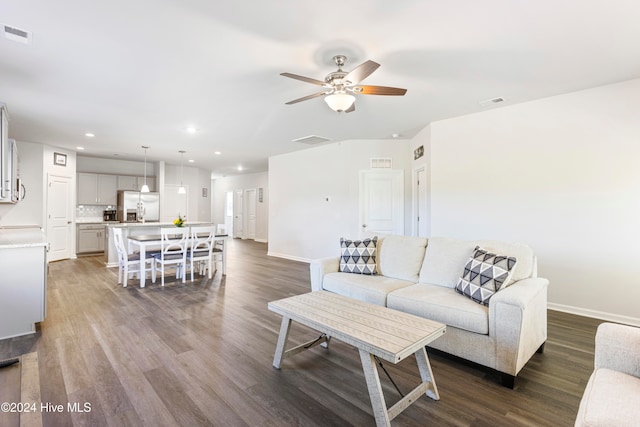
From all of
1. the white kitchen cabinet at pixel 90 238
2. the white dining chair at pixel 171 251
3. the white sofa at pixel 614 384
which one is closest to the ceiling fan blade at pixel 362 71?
the white sofa at pixel 614 384

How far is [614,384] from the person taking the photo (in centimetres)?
131

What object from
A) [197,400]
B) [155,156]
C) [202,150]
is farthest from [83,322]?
[155,156]

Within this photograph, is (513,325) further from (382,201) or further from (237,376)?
(382,201)

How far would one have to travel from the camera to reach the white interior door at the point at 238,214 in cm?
1220

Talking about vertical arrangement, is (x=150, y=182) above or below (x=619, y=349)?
above

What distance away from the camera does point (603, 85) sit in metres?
3.41

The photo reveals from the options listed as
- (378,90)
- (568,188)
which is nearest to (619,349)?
(378,90)

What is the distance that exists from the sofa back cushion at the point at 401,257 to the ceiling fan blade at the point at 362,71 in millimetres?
1808

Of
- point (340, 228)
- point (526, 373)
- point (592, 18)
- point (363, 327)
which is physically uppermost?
point (592, 18)

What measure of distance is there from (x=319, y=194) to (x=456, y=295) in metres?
4.52

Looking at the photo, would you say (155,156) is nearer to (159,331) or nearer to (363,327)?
(159,331)

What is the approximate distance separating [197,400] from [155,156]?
299 inches

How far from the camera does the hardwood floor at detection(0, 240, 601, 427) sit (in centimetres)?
182

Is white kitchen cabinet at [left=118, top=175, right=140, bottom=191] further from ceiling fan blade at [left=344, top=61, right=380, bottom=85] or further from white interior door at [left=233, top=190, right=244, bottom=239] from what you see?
ceiling fan blade at [left=344, top=61, right=380, bottom=85]
